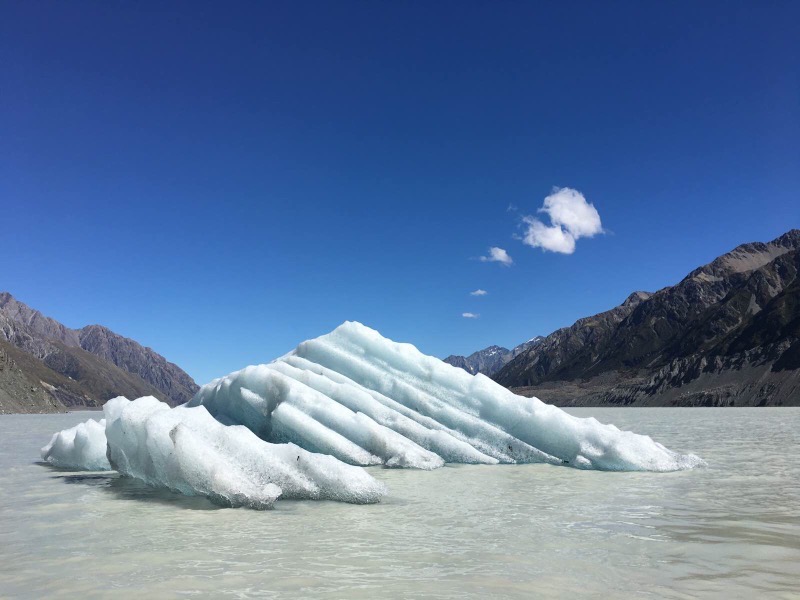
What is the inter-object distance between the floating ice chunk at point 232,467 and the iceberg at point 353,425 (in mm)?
34

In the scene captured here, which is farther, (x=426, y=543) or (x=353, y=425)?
(x=353, y=425)

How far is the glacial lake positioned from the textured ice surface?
7.64ft

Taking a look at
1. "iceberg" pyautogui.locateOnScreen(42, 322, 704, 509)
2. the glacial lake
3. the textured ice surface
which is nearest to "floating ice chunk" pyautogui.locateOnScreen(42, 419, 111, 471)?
"iceberg" pyautogui.locateOnScreen(42, 322, 704, 509)

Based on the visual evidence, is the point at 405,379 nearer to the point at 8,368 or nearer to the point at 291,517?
the point at 291,517

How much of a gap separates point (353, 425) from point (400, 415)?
153 centimetres

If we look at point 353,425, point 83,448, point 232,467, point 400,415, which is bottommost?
point 83,448

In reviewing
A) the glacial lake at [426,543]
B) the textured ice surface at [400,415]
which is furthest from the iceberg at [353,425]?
the glacial lake at [426,543]

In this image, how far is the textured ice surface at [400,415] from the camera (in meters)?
13.8

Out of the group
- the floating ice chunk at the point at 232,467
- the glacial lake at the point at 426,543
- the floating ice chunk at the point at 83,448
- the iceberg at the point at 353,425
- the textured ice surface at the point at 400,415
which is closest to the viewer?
the glacial lake at the point at 426,543

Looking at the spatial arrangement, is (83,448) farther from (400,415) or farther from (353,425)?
(400,415)

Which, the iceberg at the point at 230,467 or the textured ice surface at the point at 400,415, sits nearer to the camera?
the iceberg at the point at 230,467

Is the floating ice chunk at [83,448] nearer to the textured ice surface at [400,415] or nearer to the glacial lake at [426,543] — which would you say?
the textured ice surface at [400,415]

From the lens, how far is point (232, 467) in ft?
32.0

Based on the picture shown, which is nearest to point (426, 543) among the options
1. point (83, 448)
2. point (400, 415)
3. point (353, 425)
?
point (353, 425)
